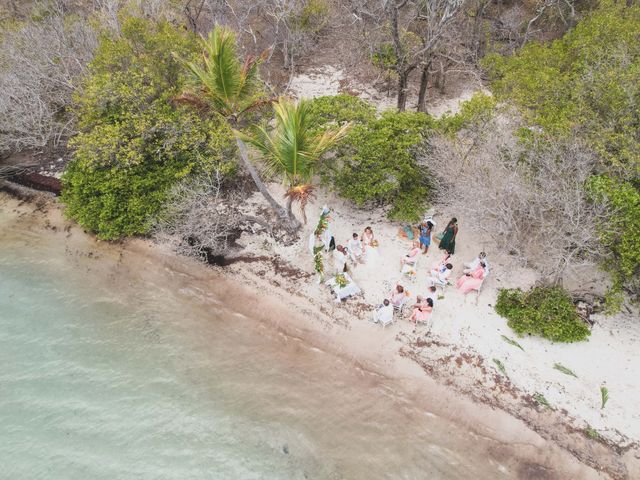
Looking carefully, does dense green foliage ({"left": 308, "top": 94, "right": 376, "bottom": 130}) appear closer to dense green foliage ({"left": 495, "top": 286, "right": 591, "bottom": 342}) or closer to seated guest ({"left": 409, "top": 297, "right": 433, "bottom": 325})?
seated guest ({"left": 409, "top": 297, "right": 433, "bottom": 325})

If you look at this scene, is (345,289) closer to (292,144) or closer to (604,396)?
(292,144)

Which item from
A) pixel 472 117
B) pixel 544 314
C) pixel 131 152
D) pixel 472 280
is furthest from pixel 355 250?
pixel 131 152

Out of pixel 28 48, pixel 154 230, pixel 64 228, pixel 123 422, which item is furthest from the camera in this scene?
pixel 28 48

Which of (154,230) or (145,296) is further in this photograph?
(154,230)

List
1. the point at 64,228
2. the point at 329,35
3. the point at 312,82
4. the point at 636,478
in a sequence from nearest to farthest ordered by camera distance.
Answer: the point at 636,478, the point at 64,228, the point at 312,82, the point at 329,35

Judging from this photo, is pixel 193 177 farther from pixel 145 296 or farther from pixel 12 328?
pixel 12 328

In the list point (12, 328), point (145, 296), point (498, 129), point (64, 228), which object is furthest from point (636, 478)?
point (64, 228)

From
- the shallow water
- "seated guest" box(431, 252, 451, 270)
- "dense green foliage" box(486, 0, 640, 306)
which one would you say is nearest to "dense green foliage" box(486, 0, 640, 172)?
"dense green foliage" box(486, 0, 640, 306)
